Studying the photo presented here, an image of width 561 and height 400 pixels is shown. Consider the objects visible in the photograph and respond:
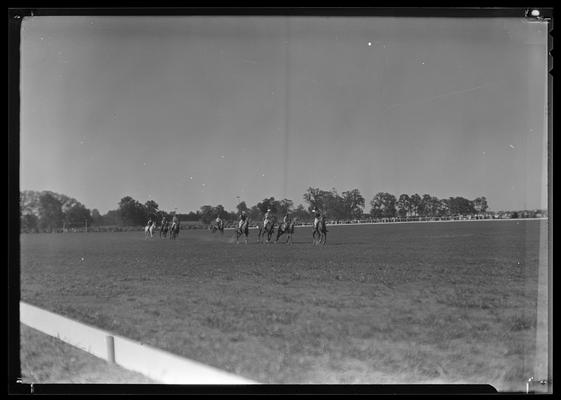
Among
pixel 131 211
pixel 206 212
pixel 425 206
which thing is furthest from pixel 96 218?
pixel 425 206

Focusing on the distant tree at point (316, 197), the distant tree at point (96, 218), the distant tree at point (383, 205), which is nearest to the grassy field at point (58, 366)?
the distant tree at point (96, 218)

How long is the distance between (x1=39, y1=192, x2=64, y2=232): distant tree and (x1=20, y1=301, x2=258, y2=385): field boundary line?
0.41 meters

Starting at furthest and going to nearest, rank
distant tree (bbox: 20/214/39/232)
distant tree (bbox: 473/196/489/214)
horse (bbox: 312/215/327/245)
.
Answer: horse (bbox: 312/215/327/245) < distant tree (bbox: 473/196/489/214) < distant tree (bbox: 20/214/39/232)

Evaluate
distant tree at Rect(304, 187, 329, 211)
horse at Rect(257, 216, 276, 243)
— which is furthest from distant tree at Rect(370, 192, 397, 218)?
horse at Rect(257, 216, 276, 243)

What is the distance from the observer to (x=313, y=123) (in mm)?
2250

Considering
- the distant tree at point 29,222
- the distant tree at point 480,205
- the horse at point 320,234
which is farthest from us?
the horse at point 320,234

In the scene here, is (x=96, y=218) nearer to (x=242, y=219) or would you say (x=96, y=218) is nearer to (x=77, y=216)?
(x=77, y=216)

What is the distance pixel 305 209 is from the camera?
7.48 ft

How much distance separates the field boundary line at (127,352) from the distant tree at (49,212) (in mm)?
412

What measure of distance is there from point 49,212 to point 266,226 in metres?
1.12

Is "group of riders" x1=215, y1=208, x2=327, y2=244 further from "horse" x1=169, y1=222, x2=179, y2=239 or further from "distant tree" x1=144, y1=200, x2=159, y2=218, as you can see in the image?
"distant tree" x1=144, y1=200, x2=159, y2=218

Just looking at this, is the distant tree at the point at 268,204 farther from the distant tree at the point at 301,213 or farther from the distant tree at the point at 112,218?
the distant tree at the point at 112,218

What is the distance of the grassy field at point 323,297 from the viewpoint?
7.09 feet

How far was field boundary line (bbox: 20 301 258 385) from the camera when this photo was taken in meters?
2.20
